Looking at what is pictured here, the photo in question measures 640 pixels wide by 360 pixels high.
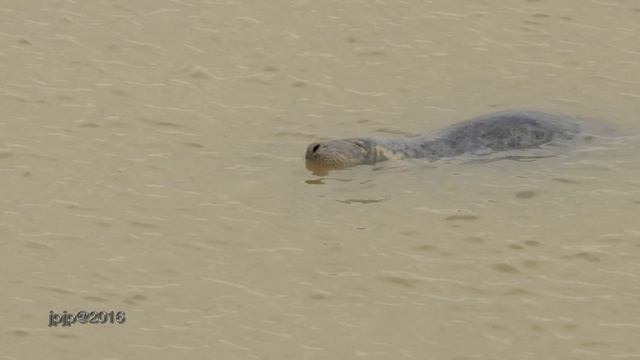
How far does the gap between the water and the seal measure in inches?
6.0

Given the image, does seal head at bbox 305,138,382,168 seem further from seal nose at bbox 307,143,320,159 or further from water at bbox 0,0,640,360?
water at bbox 0,0,640,360

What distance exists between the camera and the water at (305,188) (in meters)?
8.96

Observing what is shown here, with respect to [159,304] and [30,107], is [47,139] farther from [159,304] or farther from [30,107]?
[159,304]

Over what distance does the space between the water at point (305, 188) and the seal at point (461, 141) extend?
0.15 metres

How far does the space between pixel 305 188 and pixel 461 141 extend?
1508mm

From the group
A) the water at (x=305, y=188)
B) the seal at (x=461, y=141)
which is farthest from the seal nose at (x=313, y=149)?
the water at (x=305, y=188)

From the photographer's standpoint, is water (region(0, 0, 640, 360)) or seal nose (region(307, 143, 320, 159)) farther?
seal nose (region(307, 143, 320, 159))

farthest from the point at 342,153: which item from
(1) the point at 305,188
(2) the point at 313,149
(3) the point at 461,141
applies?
(3) the point at 461,141

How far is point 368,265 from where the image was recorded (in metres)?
9.86

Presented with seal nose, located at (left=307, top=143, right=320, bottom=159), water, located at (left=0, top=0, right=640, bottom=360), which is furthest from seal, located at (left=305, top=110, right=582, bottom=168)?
water, located at (left=0, top=0, right=640, bottom=360)

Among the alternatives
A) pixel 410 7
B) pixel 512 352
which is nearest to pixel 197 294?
pixel 512 352

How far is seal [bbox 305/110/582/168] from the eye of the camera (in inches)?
461

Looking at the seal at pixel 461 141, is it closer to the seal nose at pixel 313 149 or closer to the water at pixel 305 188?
the seal nose at pixel 313 149

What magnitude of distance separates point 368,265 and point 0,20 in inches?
245
